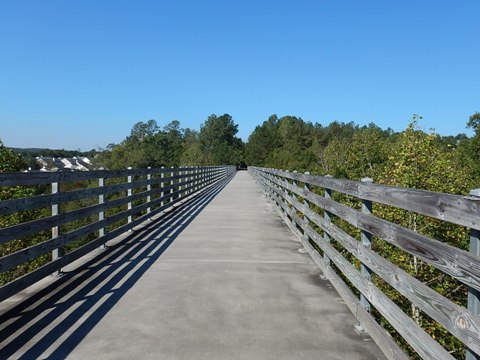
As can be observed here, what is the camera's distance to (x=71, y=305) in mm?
5121

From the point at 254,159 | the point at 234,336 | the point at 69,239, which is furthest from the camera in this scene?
the point at 254,159

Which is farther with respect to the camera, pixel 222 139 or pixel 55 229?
pixel 222 139

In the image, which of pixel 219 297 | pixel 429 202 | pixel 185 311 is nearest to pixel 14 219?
pixel 219 297

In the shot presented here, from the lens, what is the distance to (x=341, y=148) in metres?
60.6

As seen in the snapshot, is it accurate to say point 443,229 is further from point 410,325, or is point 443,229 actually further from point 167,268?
point 410,325

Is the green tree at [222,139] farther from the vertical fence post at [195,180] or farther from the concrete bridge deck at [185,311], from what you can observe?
the concrete bridge deck at [185,311]

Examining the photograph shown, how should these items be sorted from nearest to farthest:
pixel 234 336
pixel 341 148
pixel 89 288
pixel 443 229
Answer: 1. pixel 234 336
2. pixel 89 288
3. pixel 443 229
4. pixel 341 148

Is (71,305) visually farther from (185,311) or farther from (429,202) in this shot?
(429,202)

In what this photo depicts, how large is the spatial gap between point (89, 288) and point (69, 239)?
38.6 inches

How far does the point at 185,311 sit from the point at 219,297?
0.65 metres

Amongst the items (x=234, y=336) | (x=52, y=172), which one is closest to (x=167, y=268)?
(x=52, y=172)

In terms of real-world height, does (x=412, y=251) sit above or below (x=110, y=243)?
above

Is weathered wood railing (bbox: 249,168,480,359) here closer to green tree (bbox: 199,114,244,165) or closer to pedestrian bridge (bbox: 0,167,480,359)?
pedestrian bridge (bbox: 0,167,480,359)

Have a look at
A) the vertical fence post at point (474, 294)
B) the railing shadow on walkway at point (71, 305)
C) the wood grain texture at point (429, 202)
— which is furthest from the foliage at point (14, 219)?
the vertical fence post at point (474, 294)
